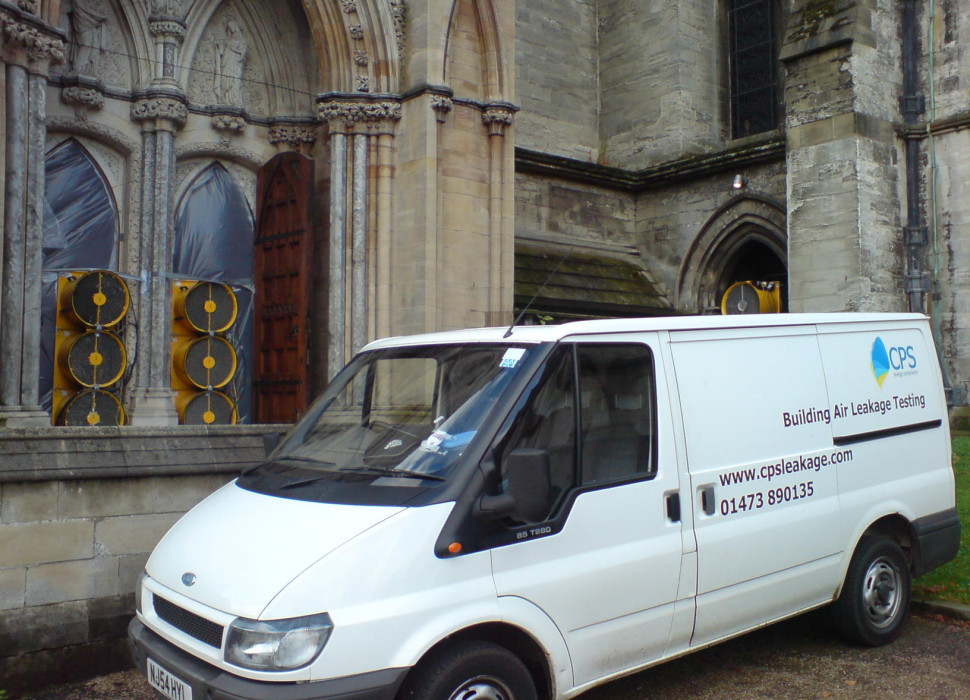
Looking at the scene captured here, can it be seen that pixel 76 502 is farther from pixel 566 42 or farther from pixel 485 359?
pixel 566 42

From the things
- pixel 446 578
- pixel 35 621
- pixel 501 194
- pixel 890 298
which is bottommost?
pixel 35 621

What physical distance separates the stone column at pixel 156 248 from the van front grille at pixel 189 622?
248 inches

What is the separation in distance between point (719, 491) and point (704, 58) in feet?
48.7

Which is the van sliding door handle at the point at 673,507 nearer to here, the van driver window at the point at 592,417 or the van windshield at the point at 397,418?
the van driver window at the point at 592,417

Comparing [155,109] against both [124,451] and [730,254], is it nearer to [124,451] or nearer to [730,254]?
[124,451]

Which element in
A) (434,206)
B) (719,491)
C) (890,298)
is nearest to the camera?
(719,491)

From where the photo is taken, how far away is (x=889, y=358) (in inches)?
201

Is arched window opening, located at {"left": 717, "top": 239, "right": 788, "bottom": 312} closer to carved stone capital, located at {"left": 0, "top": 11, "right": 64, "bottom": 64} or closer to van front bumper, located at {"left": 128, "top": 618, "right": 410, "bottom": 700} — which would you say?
carved stone capital, located at {"left": 0, "top": 11, "right": 64, "bottom": 64}

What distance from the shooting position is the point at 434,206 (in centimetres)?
946

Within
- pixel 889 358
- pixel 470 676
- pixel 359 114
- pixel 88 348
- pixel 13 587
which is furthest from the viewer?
pixel 359 114

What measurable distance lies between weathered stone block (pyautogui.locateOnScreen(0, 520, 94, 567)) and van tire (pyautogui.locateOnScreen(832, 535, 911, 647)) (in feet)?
13.5

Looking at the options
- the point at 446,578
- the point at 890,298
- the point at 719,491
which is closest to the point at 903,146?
the point at 890,298

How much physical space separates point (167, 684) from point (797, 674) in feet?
10.2

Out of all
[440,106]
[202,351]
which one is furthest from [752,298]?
[202,351]
